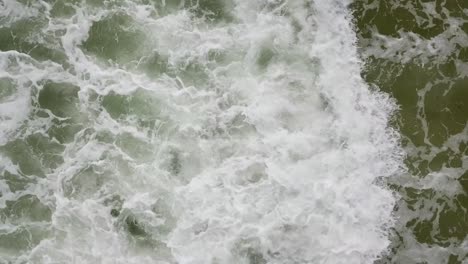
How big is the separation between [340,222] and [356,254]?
0.75m

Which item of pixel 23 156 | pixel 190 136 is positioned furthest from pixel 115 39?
pixel 23 156

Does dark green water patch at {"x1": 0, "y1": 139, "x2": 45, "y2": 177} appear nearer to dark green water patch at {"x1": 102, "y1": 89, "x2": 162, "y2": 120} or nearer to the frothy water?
the frothy water

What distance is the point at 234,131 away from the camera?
9047mm

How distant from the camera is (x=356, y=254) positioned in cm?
882

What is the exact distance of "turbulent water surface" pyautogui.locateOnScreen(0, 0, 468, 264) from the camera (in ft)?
28.7

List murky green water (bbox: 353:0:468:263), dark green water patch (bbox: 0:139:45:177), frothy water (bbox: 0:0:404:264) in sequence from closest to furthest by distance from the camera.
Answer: frothy water (bbox: 0:0:404:264) → dark green water patch (bbox: 0:139:45:177) → murky green water (bbox: 353:0:468:263)

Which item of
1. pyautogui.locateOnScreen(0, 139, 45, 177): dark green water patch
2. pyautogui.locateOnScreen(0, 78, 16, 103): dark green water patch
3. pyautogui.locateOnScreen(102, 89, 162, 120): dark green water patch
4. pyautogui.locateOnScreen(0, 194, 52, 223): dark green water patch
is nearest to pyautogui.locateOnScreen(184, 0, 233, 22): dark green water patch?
pyautogui.locateOnScreen(102, 89, 162, 120): dark green water patch

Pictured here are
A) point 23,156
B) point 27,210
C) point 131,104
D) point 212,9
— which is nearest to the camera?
point 27,210

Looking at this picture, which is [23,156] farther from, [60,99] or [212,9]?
[212,9]

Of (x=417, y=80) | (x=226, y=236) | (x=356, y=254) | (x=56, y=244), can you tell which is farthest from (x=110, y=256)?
(x=417, y=80)

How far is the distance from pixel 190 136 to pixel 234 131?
949 millimetres

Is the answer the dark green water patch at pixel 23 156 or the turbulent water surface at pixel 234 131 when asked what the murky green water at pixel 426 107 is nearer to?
the turbulent water surface at pixel 234 131

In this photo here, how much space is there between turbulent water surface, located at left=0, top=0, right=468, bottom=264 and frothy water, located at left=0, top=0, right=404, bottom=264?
0.03 meters

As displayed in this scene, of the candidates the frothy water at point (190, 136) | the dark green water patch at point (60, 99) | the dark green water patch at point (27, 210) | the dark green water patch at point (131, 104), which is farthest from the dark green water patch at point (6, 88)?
the dark green water patch at point (27, 210)
